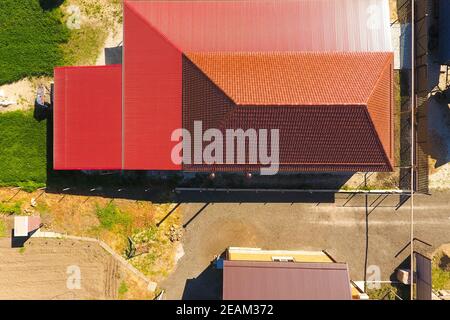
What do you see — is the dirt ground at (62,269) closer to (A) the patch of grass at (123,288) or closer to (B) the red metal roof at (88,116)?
(A) the patch of grass at (123,288)

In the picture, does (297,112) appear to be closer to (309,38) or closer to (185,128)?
(309,38)

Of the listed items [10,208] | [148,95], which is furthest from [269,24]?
[10,208]

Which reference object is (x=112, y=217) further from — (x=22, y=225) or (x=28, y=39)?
(x=28, y=39)

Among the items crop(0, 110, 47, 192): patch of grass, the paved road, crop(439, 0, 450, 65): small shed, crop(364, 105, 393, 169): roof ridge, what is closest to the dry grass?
crop(0, 110, 47, 192): patch of grass

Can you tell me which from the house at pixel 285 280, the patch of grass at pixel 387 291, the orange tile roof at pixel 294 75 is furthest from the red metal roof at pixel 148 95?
the patch of grass at pixel 387 291

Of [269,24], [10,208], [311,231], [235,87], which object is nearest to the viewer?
[235,87]
